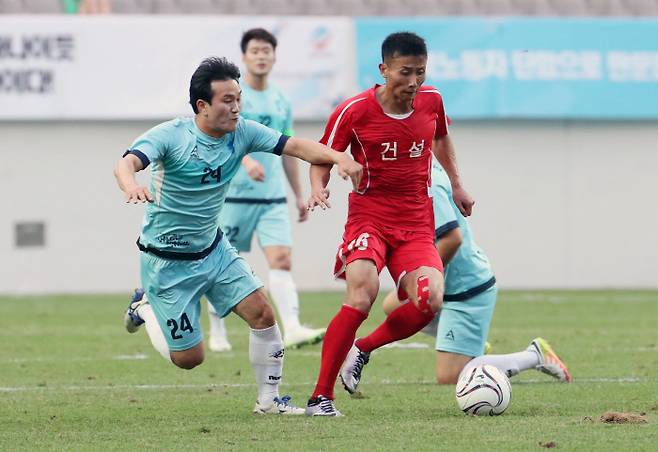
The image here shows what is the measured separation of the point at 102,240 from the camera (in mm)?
17562

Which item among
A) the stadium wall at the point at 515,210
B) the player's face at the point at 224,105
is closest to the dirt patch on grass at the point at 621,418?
the player's face at the point at 224,105

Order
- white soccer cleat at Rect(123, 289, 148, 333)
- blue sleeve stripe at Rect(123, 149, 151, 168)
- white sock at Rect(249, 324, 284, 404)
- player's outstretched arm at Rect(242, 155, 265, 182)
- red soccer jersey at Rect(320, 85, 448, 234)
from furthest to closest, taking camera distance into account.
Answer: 1. player's outstretched arm at Rect(242, 155, 265, 182)
2. white soccer cleat at Rect(123, 289, 148, 333)
3. red soccer jersey at Rect(320, 85, 448, 234)
4. white sock at Rect(249, 324, 284, 404)
5. blue sleeve stripe at Rect(123, 149, 151, 168)

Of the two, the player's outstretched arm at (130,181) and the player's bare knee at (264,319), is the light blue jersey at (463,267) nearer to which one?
the player's bare knee at (264,319)

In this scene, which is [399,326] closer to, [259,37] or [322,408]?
[322,408]

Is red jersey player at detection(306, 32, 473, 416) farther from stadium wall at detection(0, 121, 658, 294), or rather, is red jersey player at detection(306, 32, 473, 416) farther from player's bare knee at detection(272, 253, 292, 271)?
stadium wall at detection(0, 121, 658, 294)

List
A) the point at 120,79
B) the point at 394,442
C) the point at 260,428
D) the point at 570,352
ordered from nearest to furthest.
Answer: the point at 394,442, the point at 260,428, the point at 570,352, the point at 120,79

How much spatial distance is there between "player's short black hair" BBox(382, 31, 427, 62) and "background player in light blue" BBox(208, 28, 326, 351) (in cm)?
382

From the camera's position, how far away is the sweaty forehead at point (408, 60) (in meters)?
7.68

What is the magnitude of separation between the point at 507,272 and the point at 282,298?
7311mm

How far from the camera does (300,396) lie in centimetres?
859

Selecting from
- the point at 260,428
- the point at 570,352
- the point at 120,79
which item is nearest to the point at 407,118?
the point at 260,428

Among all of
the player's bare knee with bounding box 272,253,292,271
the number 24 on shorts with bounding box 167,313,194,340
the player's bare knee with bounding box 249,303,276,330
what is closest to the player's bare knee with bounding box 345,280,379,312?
the player's bare knee with bounding box 249,303,276,330

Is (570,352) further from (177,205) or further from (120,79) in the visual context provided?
(120,79)

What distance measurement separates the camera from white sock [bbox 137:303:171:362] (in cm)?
831
